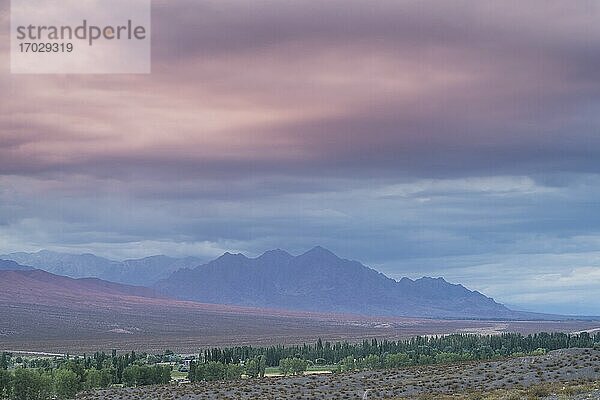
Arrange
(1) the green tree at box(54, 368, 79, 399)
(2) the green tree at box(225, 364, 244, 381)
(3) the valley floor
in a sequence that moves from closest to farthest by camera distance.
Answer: (3) the valley floor → (1) the green tree at box(54, 368, 79, 399) → (2) the green tree at box(225, 364, 244, 381)

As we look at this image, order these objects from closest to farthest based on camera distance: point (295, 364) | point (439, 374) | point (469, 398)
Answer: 1. point (469, 398)
2. point (439, 374)
3. point (295, 364)

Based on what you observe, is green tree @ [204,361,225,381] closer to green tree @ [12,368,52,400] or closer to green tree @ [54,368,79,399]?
green tree @ [54,368,79,399]

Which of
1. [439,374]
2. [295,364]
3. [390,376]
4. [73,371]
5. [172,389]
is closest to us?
[439,374]

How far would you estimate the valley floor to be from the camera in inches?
3575

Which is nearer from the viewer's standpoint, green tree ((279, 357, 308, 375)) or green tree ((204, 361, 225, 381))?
green tree ((204, 361, 225, 381))

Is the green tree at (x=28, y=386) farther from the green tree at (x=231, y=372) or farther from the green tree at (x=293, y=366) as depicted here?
the green tree at (x=293, y=366)

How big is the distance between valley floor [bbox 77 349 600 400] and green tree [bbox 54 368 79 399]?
12528 mm

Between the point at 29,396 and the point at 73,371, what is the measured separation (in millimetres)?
13567

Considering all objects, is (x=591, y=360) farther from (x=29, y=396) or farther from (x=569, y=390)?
(x=29, y=396)

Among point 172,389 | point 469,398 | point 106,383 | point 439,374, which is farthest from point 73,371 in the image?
point 469,398

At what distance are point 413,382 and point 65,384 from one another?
68212mm

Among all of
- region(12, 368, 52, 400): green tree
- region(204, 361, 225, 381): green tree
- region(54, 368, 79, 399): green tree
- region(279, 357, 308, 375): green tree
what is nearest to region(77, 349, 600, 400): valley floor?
region(54, 368, 79, 399): green tree

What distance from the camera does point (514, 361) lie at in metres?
112

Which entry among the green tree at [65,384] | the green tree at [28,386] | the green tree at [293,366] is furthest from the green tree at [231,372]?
the green tree at [28,386]
